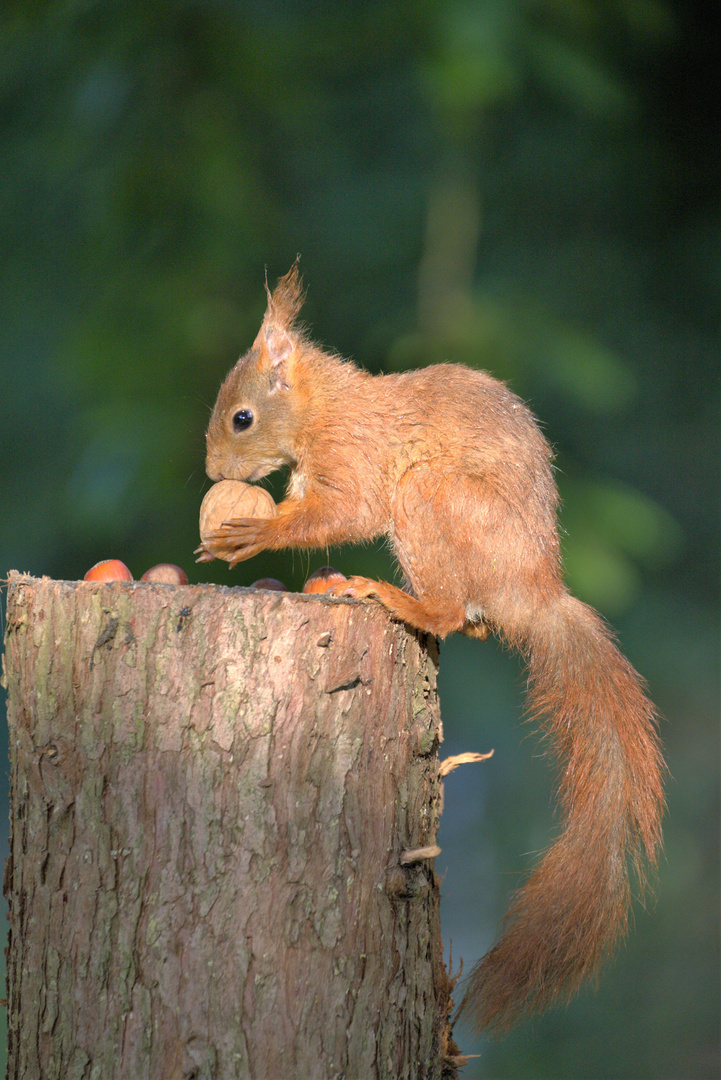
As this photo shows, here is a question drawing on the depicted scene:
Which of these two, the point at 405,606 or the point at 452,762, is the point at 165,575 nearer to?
the point at 405,606

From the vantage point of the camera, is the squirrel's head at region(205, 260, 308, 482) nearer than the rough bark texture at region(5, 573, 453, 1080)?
No

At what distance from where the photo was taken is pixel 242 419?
1725 millimetres

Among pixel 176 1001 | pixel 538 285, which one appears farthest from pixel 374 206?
pixel 176 1001

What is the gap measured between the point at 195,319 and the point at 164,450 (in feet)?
1.09

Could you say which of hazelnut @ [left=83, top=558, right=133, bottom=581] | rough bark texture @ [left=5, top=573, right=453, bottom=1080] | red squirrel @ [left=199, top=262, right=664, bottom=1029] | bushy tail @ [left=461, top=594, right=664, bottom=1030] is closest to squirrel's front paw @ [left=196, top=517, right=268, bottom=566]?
red squirrel @ [left=199, top=262, right=664, bottom=1029]

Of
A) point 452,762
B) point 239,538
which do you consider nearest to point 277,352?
point 239,538

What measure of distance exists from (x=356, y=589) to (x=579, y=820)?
1.78 feet

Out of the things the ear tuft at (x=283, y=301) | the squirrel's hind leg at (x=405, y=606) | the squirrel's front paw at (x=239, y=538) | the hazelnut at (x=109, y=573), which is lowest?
the squirrel's hind leg at (x=405, y=606)

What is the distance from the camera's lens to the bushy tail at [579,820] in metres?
1.34

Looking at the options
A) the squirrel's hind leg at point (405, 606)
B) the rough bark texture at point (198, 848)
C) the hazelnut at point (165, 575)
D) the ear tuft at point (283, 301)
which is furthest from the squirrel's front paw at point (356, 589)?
the ear tuft at point (283, 301)

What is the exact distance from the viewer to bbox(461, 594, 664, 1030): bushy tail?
1.34m

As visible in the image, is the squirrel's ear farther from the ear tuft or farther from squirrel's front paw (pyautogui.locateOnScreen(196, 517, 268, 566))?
squirrel's front paw (pyautogui.locateOnScreen(196, 517, 268, 566))

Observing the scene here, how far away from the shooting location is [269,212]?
2248mm

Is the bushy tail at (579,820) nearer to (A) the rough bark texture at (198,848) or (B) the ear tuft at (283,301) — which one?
(A) the rough bark texture at (198,848)
